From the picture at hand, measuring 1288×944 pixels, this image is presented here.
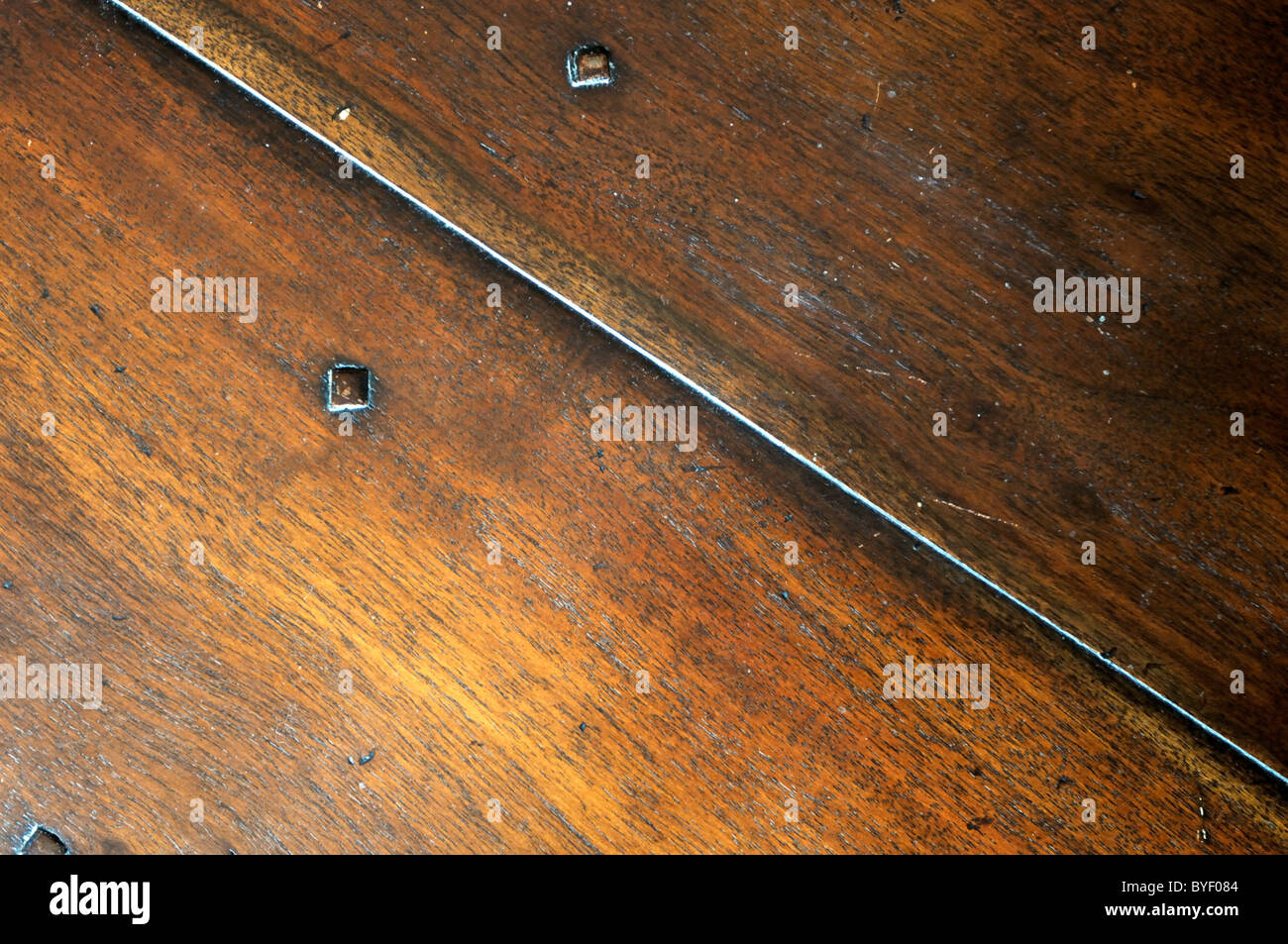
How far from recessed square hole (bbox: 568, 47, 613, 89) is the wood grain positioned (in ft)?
0.93

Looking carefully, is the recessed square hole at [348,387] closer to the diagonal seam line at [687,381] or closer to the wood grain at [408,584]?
the wood grain at [408,584]

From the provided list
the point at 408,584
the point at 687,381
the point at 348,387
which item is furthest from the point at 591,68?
the point at 408,584

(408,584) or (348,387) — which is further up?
(348,387)

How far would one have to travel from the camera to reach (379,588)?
4.02ft

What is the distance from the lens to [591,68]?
3.86ft

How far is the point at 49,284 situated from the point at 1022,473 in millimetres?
1340

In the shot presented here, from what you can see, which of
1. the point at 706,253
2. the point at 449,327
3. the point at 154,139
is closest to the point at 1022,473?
the point at 706,253

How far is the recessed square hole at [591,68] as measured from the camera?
118 centimetres

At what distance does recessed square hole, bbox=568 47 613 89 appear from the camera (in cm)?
118

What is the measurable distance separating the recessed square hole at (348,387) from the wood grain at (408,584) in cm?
3

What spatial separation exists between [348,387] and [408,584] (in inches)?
11.1

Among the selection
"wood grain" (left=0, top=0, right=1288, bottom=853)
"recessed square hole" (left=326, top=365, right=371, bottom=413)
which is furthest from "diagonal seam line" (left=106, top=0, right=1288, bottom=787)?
"recessed square hole" (left=326, top=365, right=371, bottom=413)

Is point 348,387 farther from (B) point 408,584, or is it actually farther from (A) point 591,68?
(A) point 591,68

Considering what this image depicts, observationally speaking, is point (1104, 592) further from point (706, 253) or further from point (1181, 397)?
point (706, 253)
